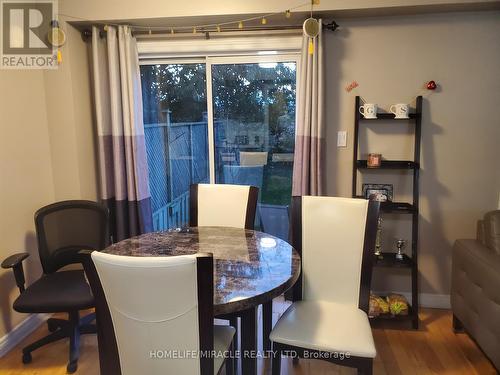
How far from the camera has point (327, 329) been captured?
1.60 metres

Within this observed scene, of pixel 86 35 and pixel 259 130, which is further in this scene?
pixel 259 130

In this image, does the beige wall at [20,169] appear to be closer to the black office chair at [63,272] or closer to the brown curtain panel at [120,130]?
the black office chair at [63,272]

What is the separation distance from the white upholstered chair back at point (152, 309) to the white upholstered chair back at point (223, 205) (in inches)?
45.6

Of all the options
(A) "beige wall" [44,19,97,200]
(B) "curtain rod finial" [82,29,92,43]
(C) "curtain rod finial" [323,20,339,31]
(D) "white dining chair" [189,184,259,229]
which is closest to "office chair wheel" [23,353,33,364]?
(A) "beige wall" [44,19,97,200]

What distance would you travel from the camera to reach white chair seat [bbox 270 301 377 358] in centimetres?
149

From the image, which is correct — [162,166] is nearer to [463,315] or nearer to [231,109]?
[231,109]

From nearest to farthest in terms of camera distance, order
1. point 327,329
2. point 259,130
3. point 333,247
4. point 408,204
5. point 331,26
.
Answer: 1. point 327,329
2. point 333,247
3. point 331,26
4. point 408,204
5. point 259,130

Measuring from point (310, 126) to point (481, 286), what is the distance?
1438 millimetres

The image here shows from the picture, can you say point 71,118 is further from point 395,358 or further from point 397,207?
point 395,358

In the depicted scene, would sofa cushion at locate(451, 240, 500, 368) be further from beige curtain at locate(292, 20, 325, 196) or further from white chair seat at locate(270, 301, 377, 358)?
beige curtain at locate(292, 20, 325, 196)

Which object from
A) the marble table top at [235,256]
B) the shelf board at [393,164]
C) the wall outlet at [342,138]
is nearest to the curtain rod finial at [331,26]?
the wall outlet at [342,138]

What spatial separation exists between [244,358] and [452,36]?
8.13 ft

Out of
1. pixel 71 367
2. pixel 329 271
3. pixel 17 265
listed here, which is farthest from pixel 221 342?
pixel 17 265

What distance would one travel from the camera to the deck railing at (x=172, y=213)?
3182mm
